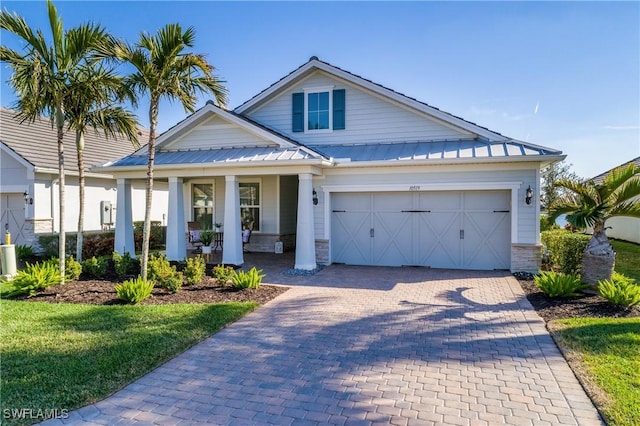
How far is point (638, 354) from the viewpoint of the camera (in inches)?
199

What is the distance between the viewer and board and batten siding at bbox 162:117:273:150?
1223 centimetres

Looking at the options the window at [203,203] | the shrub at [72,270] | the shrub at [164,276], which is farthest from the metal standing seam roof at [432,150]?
the shrub at [72,270]

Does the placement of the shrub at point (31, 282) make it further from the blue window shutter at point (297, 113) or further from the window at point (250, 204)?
the blue window shutter at point (297, 113)

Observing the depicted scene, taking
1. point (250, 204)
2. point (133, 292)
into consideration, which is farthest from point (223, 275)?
point (250, 204)

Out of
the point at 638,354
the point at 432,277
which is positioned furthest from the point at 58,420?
the point at 432,277

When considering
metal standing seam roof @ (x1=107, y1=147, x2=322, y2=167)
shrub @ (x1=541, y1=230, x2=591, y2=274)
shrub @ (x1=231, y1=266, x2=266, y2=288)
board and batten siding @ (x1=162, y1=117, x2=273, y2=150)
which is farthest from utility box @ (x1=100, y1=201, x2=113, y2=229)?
shrub @ (x1=541, y1=230, x2=591, y2=274)

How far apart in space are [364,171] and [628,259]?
9852 mm

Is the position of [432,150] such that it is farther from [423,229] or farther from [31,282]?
[31,282]

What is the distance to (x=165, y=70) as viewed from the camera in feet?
27.3

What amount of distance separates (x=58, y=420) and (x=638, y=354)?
6.88 m

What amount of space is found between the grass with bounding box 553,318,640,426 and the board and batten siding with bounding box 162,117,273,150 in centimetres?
918

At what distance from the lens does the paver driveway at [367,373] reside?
150 inches

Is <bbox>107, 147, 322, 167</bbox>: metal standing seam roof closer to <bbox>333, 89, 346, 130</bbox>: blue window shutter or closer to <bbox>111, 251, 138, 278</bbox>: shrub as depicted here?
<bbox>333, 89, 346, 130</bbox>: blue window shutter

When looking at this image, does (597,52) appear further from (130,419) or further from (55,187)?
(55,187)
